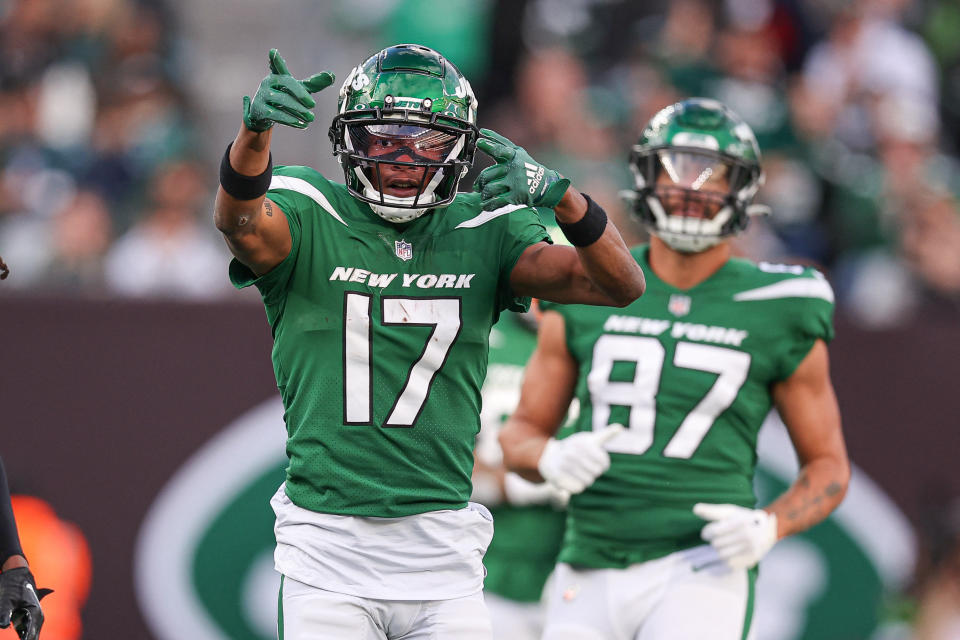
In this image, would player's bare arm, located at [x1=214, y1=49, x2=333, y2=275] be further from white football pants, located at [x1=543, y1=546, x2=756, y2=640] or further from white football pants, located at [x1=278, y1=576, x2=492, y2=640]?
white football pants, located at [x1=543, y1=546, x2=756, y2=640]

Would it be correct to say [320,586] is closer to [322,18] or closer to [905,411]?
[905,411]

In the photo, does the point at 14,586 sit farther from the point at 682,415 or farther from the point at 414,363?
the point at 682,415

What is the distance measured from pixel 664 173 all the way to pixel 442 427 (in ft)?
4.86

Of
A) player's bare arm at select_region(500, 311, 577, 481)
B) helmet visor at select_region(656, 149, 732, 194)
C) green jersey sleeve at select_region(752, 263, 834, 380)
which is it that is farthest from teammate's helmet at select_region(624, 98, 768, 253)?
player's bare arm at select_region(500, 311, 577, 481)

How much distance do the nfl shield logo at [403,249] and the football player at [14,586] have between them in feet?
3.56

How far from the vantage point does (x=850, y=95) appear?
800cm

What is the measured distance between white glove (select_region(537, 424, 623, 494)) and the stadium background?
2129 millimetres

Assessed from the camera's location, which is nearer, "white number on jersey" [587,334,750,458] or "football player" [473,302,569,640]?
"white number on jersey" [587,334,750,458]

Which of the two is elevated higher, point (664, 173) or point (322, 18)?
point (322, 18)

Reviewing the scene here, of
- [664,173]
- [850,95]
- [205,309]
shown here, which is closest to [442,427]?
[664,173]

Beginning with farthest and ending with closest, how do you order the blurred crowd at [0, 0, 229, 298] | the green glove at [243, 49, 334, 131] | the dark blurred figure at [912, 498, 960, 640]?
the blurred crowd at [0, 0, 229, 298]
the dark blurred figure at [912, 498, 960, 640]
the green glove at [243, 49, 334, 131]

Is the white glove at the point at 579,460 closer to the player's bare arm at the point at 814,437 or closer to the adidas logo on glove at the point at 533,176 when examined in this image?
the player's bare arm at the point at 814,437

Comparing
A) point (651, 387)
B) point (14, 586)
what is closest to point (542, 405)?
point (651, 387)

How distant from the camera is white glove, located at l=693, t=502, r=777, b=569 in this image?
388 centimetres
